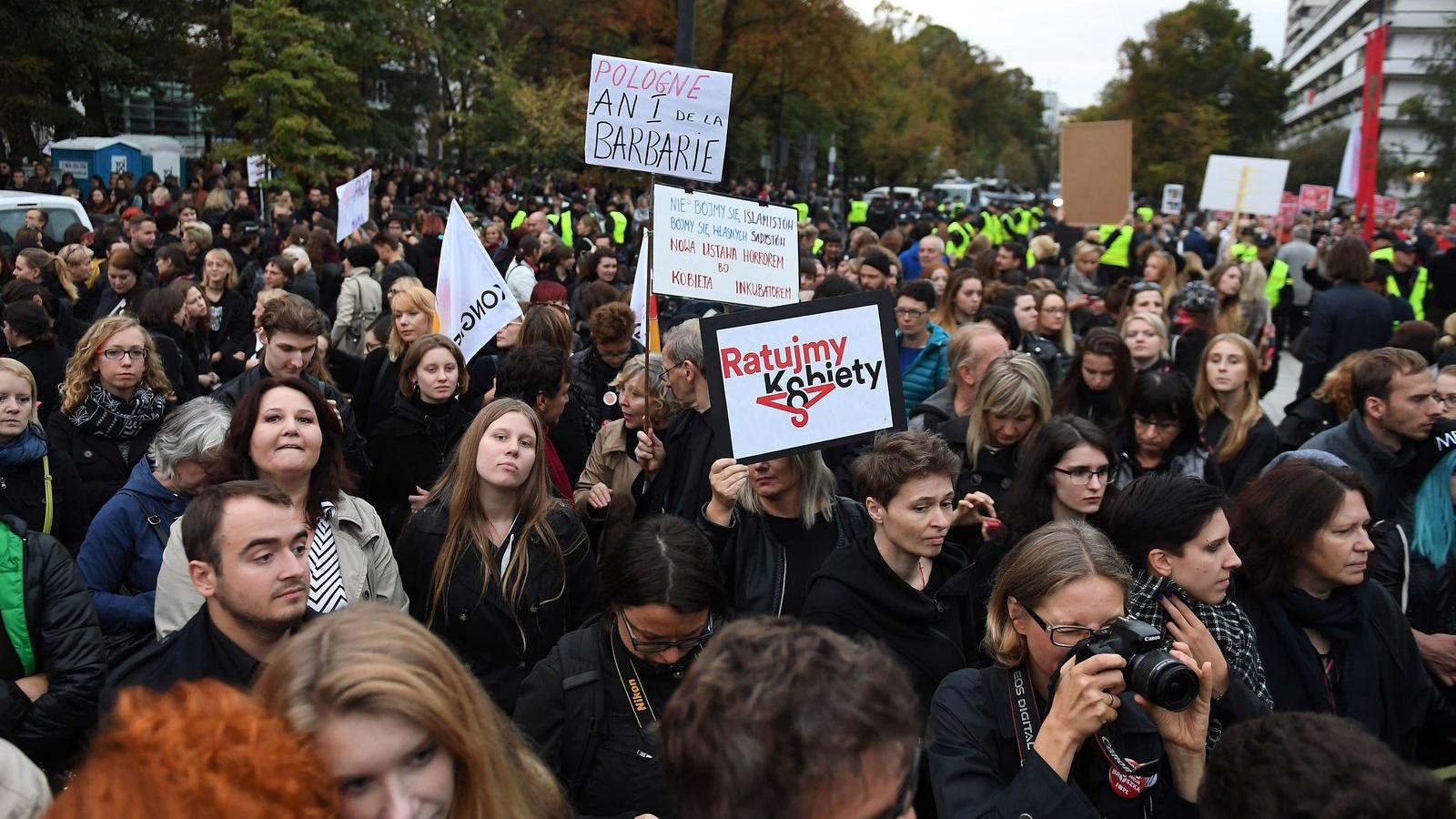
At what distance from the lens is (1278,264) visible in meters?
15.4

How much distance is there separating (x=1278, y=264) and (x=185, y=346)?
1297 cm

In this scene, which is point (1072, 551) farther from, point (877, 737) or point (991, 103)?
point (991, 103)

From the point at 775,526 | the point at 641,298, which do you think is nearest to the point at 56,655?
the point at 775,526

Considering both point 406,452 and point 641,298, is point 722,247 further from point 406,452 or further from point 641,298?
point 406,452

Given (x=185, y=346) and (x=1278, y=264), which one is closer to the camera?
(x=185, y=346)

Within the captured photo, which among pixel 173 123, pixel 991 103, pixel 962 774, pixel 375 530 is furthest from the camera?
pixel 991 103

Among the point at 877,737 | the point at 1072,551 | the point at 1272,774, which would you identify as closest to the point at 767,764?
the point at 877,737

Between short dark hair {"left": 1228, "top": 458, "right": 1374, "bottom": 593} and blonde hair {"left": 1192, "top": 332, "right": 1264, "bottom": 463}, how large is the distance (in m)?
2.43

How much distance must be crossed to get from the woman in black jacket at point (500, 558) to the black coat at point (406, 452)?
1406mm

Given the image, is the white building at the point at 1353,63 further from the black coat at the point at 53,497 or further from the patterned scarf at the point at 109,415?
the black coat at the point at 53,497

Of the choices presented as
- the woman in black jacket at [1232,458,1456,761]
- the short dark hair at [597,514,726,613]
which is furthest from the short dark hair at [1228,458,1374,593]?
the short dark hair at [597,514,726,613]

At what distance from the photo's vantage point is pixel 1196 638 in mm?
3375

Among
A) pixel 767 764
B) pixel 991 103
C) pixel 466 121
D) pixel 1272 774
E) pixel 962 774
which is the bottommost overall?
Answer: pixel 962 774

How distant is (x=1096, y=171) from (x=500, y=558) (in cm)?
1265
